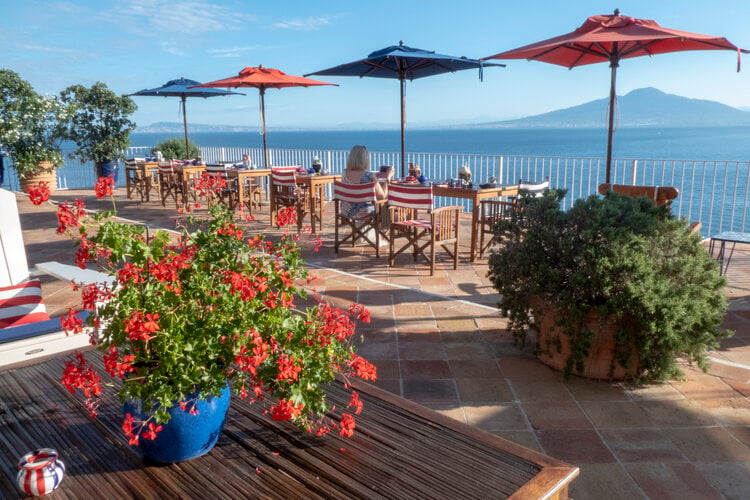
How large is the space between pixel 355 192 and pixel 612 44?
2.69 metres

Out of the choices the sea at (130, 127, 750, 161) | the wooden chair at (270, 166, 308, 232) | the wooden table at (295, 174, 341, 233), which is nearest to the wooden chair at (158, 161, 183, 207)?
the wooden chair at (270, 166, 308, 232)

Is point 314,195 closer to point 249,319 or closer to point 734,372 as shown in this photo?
point 734,372

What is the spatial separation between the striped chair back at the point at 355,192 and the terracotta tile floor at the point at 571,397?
1247 mm

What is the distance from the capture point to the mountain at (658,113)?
151 metres

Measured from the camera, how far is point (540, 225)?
288 centimetres

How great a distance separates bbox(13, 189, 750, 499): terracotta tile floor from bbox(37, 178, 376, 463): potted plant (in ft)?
2.88

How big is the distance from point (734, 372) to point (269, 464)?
2.73 m

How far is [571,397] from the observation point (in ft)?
8.75

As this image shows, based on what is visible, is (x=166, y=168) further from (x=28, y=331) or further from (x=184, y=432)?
(x=184, y=432)

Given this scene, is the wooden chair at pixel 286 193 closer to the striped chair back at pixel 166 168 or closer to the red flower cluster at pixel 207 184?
the striped chair back at pixel 166 168

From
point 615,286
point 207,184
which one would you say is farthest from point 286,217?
point 615,286

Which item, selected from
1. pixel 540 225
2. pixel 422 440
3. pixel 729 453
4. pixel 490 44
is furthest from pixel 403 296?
pixel 490 44

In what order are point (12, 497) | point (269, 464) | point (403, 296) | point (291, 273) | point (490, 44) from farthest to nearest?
point (490, 44) < point (403, 296) < point (291, 273) < point (269, 464) < point (12, 497)

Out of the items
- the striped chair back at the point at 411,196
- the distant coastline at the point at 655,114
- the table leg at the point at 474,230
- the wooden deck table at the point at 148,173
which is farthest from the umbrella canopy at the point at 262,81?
the distant coastline at the point at 655,114
